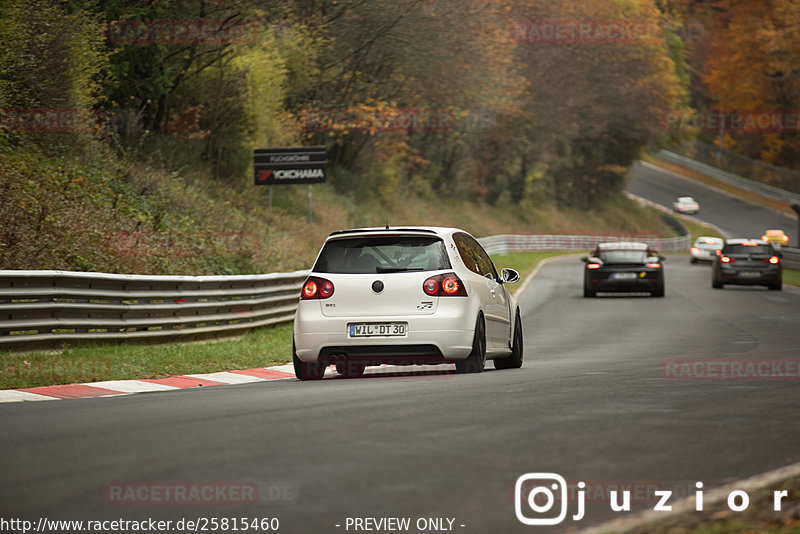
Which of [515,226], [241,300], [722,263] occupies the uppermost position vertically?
[241,300]

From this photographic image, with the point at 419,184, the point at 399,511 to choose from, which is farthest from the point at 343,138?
the point at 399,511

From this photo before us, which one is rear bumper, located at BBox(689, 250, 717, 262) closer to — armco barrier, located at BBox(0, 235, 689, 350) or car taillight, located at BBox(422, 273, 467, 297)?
armco barrier, located at BBox(0, 235, 689, 350)

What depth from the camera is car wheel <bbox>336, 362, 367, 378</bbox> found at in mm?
13242

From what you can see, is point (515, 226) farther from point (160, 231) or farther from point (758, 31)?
point (160, 231)

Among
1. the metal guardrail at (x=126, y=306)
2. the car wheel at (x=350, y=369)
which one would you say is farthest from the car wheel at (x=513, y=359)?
the metal guardrail at (x=126, y=306)

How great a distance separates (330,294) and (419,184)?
5119 centimetres

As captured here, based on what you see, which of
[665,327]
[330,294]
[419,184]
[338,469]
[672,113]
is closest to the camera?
[338,469]

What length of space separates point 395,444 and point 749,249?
3027 centimetres

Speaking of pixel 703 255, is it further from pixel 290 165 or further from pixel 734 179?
pixel 734 179

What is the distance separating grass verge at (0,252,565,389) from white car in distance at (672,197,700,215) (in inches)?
3185

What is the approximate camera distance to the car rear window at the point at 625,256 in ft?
103

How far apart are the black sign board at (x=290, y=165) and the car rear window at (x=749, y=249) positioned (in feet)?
43.9

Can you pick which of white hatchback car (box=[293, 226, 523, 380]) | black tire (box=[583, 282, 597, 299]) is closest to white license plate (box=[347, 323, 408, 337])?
white hatchback car (box=[293, 226, 523, 380])

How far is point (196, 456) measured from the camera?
636 cm
